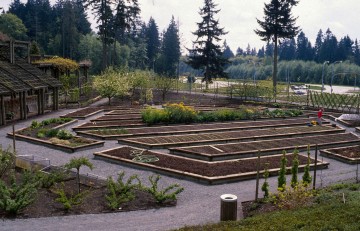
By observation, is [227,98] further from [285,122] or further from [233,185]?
[233,185]

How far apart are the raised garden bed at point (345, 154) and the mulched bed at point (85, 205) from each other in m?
9.14

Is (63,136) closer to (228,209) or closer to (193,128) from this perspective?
(193,128)

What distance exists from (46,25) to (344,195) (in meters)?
81.5

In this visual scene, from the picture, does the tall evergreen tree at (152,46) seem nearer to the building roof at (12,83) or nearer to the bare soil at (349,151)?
the building roof at (12,83)

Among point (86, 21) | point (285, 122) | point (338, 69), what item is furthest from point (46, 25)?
point (285, 122)

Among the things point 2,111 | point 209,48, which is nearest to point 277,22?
point 209,48

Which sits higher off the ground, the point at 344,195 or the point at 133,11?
the point at 133,11

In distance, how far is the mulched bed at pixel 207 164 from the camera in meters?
14.5

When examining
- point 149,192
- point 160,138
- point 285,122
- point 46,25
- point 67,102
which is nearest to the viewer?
point 149,192

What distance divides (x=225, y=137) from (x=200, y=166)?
19.3ft

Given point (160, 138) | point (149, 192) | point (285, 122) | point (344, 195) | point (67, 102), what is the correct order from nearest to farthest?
point (344, 195)
point (149, 192)
point (160, 138)
point (285, 122)
point (67, 102)

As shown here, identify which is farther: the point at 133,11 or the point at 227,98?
the point at 133,11

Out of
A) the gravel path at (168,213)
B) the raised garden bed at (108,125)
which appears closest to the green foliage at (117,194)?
the gravel path at (168,213)

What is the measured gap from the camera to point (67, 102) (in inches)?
1361
